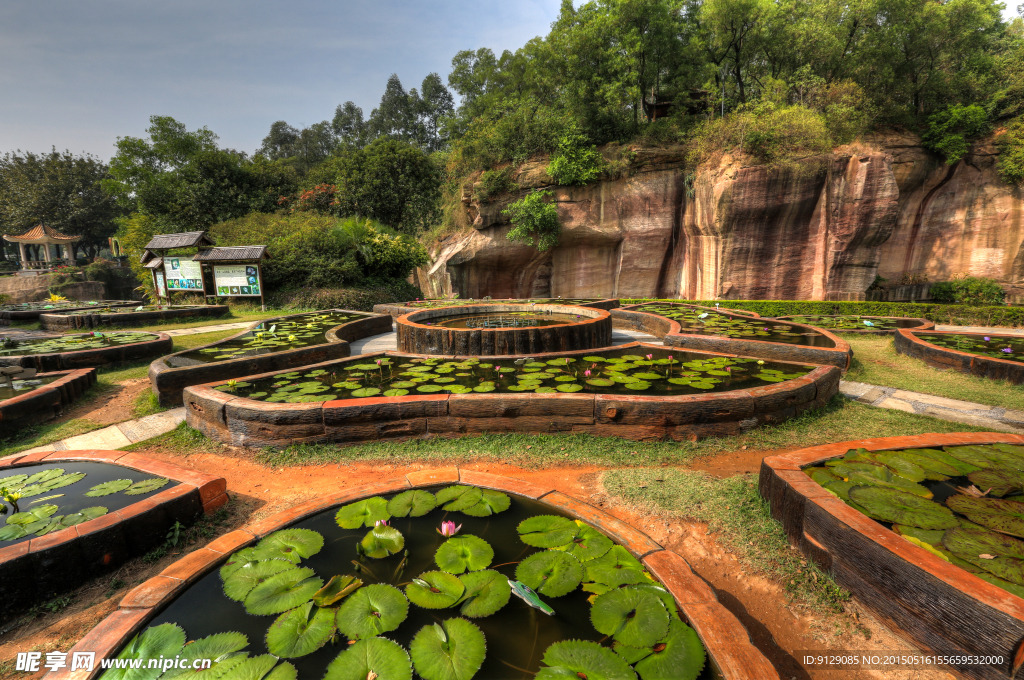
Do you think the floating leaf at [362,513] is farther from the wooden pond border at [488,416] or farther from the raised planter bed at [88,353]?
the raised planter bed at [88,353]

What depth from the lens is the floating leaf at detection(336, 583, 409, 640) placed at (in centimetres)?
171

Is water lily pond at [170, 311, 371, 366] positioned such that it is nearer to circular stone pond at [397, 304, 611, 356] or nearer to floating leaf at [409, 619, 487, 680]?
circular stone pond at [397, 304, 611, 356]

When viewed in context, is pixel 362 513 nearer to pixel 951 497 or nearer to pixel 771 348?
pixel 951 497

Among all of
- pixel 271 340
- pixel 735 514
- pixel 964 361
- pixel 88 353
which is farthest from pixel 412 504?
pixel 964 361

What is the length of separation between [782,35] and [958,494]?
21.4 m

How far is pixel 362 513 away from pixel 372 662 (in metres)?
1.07

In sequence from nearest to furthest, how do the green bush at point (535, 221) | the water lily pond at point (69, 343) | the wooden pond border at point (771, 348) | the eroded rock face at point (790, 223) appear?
the wooden pond border at point (771, 348)
the water lily pond at point (69, 343)
the eroded rock face at point (790, 223)
the green bush at point (535, 221)

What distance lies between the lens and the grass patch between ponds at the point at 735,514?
222cm

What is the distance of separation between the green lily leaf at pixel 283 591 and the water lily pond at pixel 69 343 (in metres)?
8.21

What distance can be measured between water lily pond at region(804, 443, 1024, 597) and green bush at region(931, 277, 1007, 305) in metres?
17.5

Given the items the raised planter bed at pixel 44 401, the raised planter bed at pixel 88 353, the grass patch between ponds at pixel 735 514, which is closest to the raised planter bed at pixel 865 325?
the grass patch between ponds at pixel 735 514

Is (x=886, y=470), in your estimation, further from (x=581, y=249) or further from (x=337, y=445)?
(x=581, y=249)

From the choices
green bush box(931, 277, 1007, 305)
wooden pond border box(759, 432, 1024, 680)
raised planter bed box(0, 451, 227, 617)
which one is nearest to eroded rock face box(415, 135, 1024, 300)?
green bush box(931, 277, 1007, 305)

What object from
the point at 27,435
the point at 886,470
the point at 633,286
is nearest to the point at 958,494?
the point at 886,470
